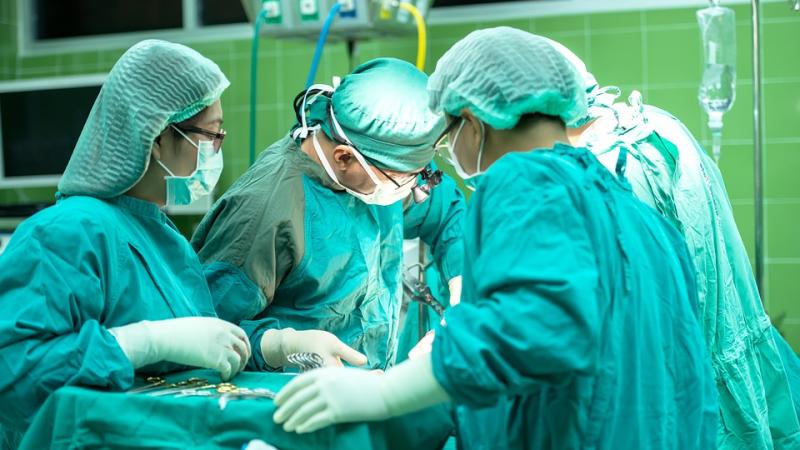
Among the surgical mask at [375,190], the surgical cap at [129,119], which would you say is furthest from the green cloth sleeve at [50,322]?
the surgical mask at [375,190]

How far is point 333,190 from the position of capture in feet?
6.77

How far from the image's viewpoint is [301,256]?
1.93 metres

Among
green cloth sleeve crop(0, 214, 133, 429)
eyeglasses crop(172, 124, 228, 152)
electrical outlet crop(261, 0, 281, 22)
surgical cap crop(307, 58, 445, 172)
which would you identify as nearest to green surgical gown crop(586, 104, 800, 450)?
surgical cap crop(307, 58, 445, 172)

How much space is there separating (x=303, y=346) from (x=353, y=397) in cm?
65

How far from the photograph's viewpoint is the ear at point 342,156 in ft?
6.61

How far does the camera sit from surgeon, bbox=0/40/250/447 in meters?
1.33

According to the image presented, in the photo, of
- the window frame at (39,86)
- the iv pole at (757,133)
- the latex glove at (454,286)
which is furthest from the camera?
the window frame at (39,86)

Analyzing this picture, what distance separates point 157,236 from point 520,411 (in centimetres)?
75

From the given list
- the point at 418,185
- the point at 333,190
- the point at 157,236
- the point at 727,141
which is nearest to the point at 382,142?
the point at 333,190

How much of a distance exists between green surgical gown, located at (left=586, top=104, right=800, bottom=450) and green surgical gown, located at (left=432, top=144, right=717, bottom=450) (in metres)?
0.51

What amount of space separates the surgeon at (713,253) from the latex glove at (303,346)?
0.66 meters

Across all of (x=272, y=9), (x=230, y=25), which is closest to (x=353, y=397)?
(x=272, y=9)

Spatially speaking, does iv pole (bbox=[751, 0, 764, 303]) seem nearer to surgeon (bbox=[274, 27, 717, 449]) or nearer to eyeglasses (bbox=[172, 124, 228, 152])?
surgeon (bbox=[274, 27, 717, 449])

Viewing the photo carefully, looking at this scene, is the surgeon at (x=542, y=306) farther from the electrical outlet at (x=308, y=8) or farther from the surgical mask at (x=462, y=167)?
the electrical outlet at (x=308, y=8)
